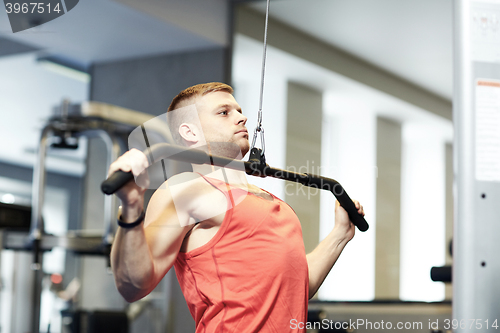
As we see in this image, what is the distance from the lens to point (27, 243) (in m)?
3.04

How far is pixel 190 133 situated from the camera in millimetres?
1210

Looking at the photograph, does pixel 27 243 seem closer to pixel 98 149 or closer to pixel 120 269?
pixel 98 149

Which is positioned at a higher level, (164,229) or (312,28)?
(312,28)

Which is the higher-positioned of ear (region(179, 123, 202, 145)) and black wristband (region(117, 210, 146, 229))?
ear (region(179, 123, 202, 145))

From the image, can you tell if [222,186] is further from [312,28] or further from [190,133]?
[312,28]

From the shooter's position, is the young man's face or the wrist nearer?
the wrist

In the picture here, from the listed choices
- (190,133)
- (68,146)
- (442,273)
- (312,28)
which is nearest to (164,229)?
(190,133)

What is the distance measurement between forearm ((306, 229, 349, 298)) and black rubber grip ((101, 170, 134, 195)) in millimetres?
611

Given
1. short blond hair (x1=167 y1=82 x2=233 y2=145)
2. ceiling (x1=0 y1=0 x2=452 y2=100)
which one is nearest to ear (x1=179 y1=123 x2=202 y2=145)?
short blond hair (x1=167 y1=82 x2=233 y2=145)

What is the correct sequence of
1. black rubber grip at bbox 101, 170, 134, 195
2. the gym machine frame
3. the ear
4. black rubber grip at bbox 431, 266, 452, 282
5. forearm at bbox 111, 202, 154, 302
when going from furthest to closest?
the gym machine frame
black rubber grip at bbox 431, 266, 452, 282
the ear
forearm at bbox 111, 202, 154, 302
black rubber grip at bbox 101, 170, 134, 195

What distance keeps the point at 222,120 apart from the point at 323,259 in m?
0.41

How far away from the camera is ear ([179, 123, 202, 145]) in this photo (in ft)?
3.93

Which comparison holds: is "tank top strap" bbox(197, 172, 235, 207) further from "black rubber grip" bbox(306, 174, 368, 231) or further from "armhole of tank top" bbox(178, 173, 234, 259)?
"black rubber grip" bbox(306, 174, 368, 231)

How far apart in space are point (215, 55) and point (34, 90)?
11.4ft
